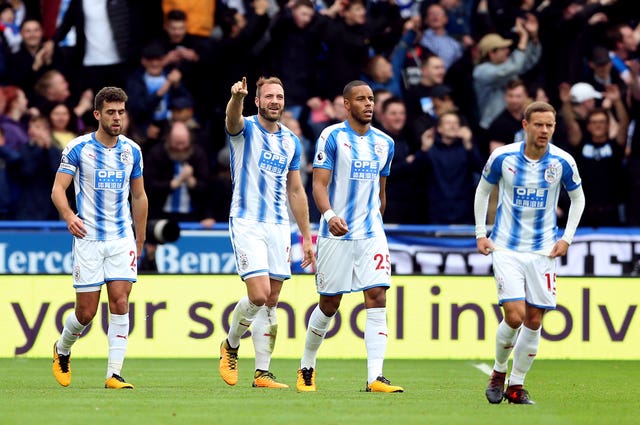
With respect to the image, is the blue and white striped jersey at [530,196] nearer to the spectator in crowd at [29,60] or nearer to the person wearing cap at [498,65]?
the person wearing cap at [498,65]

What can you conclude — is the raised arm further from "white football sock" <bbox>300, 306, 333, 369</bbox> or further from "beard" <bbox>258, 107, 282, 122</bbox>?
"white football sock" <bbox>300, 306, 333, 369</bbox>

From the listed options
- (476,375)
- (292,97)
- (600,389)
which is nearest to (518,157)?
(600,389)

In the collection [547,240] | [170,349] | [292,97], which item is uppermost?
[292,97]

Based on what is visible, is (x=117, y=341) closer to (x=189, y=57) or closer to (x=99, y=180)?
(x=99, y=180)

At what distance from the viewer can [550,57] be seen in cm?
1997

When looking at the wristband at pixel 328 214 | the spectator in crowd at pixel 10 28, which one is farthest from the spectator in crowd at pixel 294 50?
the wristband at pixel 328 214

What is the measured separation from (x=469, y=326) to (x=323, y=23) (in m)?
4.93

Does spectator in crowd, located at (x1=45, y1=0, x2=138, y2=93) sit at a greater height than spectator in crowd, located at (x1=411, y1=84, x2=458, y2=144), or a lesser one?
greater

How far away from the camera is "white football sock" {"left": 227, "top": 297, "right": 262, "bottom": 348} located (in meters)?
11.7

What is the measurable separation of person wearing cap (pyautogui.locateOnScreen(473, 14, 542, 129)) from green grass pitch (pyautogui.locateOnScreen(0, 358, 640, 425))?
5123mm

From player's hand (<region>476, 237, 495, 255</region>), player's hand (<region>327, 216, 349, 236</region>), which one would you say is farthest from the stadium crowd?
player's hand (<region>476, 237, 495, 255</region>)

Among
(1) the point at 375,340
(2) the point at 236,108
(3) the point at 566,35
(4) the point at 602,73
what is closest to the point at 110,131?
(2) the point at 236,108

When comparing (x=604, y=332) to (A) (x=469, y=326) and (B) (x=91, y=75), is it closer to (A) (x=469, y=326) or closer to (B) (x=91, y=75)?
(A) (x=469, y=326)

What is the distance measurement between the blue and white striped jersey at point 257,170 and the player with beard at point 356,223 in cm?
41
